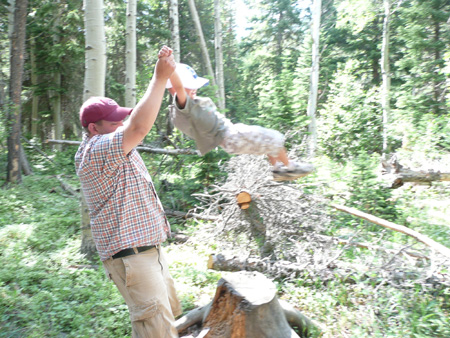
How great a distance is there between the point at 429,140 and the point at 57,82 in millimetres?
15357

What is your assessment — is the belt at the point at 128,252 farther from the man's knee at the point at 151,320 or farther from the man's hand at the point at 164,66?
the man's hand at the point at 164,66

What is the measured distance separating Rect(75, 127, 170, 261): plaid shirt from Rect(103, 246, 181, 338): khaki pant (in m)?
0.11

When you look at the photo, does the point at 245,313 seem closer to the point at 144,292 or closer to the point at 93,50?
the point at 144,292

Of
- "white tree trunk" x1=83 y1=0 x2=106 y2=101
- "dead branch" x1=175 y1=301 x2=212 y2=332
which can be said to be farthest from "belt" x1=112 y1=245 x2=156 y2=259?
"white tree trunk" x1=83 y1=0 x2=106 y2=101

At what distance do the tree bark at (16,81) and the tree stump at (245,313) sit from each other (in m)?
8.65

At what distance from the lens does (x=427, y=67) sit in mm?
14508

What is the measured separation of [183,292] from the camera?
14.8 ft

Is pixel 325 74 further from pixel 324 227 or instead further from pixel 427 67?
pixel 324 227

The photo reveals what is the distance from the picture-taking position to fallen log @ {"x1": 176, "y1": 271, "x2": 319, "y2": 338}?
325 centimetres

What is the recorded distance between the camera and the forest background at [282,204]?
383 centimetres

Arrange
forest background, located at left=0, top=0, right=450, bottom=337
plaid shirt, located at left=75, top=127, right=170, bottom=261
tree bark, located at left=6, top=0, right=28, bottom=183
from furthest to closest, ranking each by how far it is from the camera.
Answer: tree bark, located at left=6, top=0, right=28, bottom=183, forest background, located at left=0, top=0, right=450, bottom=337, plaid shirt, located at left=75, top=127, right=170, bottom=261

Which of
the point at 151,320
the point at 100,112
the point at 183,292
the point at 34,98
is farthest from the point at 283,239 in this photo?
the point at 34,98

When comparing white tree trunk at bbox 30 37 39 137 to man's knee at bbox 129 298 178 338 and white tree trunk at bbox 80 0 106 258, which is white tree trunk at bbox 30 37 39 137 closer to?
white tree trunk at bbox 80 0 106 258

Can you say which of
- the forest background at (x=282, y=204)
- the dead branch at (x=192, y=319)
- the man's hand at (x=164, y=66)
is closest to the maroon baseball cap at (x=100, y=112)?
the man's hand at (x=164, y=66)
